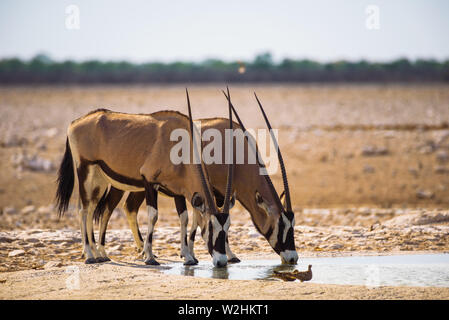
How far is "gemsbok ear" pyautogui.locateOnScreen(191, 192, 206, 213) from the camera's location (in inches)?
287

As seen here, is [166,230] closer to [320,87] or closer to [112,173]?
[112,173]

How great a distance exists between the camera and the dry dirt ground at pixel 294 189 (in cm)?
624

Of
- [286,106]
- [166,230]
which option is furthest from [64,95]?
[166,230]

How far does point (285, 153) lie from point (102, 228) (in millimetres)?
9960

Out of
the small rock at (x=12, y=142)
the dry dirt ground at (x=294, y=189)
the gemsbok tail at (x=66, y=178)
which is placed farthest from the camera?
the small rock at (x=12, y=142)

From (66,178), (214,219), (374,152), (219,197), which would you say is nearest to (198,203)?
(214,219)

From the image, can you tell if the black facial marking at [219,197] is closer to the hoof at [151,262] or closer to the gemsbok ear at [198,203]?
the gemsbok ear at [198,203]

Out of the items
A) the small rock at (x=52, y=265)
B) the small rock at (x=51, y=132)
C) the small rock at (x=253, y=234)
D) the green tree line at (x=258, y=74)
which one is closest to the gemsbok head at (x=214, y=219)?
the small rock at (x=52, y=265)

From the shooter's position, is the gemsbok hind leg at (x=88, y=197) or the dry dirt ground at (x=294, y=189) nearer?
the dry dirt ground at (x=294, y=189)

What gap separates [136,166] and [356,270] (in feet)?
8.74

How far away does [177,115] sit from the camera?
7938mm

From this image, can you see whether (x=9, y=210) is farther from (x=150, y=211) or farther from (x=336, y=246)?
(x=336, y=246)

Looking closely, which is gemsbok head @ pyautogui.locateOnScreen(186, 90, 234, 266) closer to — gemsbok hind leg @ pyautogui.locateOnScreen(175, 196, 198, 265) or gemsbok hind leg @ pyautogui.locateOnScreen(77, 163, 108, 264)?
gemsbok hind leg @ pyautogui.locateOnScreen(175, 196, 198, 265)

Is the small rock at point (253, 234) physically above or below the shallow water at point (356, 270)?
below
